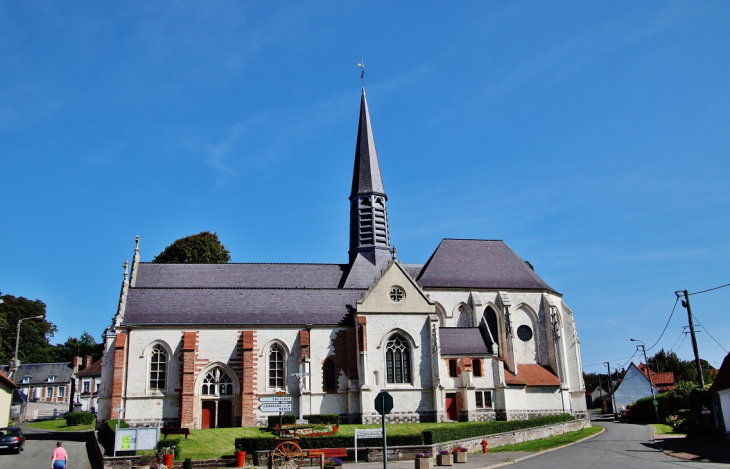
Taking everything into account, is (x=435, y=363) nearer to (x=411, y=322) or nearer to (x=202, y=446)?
(x=411, y=322)

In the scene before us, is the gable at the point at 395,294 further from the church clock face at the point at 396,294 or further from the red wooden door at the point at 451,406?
the red wooden door at the point at 451,406

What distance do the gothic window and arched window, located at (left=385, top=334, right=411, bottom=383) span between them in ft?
26.1

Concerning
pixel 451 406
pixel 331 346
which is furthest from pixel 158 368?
pixel 451 406

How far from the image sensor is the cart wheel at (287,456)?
2354 centimetres

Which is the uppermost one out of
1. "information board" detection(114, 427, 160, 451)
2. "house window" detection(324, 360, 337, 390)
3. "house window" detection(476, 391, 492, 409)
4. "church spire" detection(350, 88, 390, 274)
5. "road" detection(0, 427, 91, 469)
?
"church spire" detection(350, 88, 390, 274)

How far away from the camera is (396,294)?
139 ft

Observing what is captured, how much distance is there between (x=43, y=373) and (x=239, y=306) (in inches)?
2074

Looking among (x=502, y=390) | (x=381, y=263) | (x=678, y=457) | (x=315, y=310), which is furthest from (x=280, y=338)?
(x=678, y=457)

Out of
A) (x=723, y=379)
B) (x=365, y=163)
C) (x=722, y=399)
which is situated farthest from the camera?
(x=365, y=163)

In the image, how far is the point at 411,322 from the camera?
41.9 m

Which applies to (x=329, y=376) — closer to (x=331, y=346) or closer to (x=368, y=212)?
(x=331, y=346)

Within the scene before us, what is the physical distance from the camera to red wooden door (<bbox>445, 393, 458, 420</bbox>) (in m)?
41.8

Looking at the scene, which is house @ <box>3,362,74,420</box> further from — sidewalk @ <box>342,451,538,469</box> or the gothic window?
sidewalk @ <box>342,451,538,469</box>

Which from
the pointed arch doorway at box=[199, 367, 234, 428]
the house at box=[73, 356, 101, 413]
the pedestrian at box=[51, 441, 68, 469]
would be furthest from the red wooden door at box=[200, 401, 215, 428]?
the house at box=[73, 356, 101, 413]
